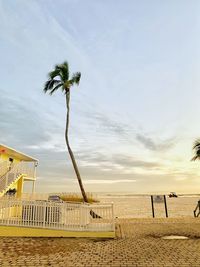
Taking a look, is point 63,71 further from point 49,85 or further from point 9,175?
point 9,175

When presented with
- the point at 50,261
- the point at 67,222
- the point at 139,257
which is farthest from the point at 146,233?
the point at 50,261

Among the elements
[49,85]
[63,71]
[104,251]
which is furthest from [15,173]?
[104,251]

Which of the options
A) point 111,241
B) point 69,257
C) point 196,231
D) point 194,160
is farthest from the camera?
point 194,160

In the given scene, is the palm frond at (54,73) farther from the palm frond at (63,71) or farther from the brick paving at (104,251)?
the brick paving at (104,251)

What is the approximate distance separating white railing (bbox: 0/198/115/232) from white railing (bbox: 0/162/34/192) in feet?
16.9

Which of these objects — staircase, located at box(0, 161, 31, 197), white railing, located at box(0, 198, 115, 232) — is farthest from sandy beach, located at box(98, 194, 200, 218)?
staircase, located at box(0, 161, 31, 197)

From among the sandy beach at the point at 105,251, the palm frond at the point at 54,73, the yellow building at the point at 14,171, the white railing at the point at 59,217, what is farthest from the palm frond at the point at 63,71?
the sandy beach at the point at 105,251

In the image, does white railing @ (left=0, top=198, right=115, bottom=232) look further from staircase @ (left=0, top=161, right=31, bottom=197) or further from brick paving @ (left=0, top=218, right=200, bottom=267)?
staircase @ (left=0, top=161, right=31, bottom=197)

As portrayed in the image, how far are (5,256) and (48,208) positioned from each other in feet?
13.7

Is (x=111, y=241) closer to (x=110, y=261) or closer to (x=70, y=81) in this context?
(x=110, y=261)

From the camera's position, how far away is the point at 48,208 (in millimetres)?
12648

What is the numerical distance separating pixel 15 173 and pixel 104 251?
12.8m

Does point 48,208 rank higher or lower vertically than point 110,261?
higher

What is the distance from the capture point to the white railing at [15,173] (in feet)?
58.5
